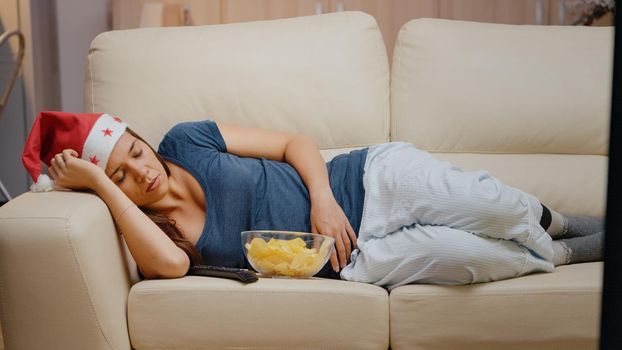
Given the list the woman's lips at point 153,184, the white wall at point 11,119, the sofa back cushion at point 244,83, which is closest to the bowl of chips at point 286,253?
the woman's lips at point 153,184

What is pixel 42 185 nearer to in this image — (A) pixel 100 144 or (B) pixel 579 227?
(A) pixel 100 144

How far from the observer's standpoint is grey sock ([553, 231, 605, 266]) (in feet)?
5.67

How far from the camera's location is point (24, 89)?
383 centimetres

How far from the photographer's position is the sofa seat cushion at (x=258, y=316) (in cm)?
148

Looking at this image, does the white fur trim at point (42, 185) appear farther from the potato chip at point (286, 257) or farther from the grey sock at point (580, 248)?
the grey sock at point (580, 248)

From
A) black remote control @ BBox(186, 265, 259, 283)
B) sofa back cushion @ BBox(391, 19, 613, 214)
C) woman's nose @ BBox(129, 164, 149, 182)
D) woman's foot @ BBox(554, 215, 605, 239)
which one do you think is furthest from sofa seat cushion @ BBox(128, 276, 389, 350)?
sofa back cushion @ BBox(391, 19, 613, 214)

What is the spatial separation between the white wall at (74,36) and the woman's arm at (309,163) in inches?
100

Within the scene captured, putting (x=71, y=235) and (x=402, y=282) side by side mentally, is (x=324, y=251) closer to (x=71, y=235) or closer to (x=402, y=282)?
(x=402, y=282)

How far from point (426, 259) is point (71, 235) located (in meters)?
0.72

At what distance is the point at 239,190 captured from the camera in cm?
177

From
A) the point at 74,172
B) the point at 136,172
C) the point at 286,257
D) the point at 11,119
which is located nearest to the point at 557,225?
the point at 286,257

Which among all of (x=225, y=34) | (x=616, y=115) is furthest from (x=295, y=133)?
(x=616, y=115)

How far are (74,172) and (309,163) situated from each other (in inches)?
Result: 22.5

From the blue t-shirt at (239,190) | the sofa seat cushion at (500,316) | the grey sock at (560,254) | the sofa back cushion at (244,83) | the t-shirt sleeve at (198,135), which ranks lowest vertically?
the sofa seat cushion at (500,316)
